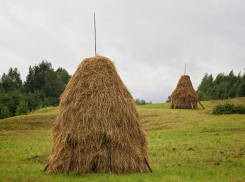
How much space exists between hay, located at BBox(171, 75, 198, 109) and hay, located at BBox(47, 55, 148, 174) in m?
29.8

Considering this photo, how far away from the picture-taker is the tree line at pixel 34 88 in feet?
209

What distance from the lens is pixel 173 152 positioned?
14938mm

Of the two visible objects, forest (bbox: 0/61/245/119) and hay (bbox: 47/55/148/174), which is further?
forest (bbox: 0/61/245/119)

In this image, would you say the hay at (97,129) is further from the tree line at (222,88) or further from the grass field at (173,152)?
the tree line at (222,88)

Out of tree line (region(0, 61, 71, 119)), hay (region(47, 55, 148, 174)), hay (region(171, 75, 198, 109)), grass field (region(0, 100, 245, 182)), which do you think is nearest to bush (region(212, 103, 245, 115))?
grass field (region(0, 100, 245, 182))

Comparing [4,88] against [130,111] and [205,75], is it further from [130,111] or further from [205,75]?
[205,75]

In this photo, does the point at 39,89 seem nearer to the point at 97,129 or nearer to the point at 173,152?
the point at 173,152

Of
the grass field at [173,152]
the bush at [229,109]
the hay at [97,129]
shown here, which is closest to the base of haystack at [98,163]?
the hay at [97,129]

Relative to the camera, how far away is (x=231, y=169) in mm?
10977

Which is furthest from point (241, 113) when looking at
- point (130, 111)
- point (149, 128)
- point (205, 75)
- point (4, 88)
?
point (205, 75)

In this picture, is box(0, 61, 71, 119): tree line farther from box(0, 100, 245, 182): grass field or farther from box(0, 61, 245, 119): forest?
box(0, 100, 245, 182): grass field

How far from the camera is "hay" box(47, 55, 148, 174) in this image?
9.10 metres

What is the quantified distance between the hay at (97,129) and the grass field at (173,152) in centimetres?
62

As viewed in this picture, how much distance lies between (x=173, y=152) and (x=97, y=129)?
7.71 m
